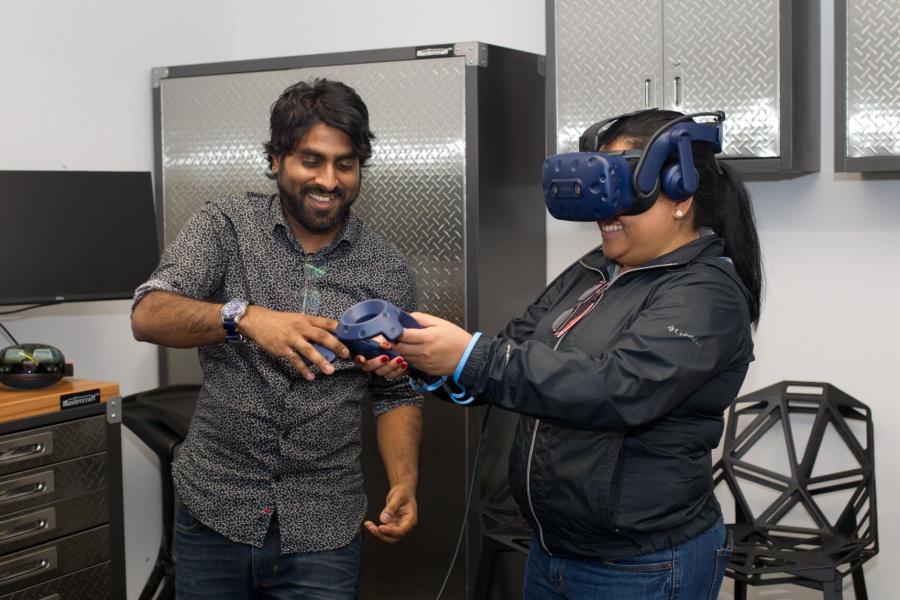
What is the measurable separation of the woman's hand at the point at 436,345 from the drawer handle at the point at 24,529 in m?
1.52

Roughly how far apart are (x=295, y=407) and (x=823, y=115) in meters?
1.98

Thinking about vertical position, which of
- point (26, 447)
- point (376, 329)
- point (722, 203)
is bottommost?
point (26, 447)

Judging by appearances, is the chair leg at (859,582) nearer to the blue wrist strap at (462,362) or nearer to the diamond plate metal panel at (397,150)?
the diamond plate metal panel at (397,150)

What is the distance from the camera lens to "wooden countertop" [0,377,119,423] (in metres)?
2.61

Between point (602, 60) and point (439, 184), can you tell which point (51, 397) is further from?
point (602, 60)

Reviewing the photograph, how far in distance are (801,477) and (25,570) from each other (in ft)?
7.26

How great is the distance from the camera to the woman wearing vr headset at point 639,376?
158cm

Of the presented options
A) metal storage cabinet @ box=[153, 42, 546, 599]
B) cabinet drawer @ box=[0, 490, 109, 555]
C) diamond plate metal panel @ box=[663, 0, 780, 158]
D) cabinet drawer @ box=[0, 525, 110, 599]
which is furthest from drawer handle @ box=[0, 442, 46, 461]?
diamond plate metal panel @ box=[663, 0, 780, 158]

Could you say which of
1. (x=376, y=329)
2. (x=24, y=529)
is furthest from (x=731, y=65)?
(x=24, y=529)

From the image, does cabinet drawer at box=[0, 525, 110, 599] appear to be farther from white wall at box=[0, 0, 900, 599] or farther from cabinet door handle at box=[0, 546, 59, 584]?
white wall at box=[0, 0, 900, 599]

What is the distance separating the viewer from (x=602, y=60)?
10.3ft

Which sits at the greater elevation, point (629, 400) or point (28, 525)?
point (629, 400)

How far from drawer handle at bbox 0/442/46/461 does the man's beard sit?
108 centimetres

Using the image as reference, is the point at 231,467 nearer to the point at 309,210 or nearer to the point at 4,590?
the point at 309,210
